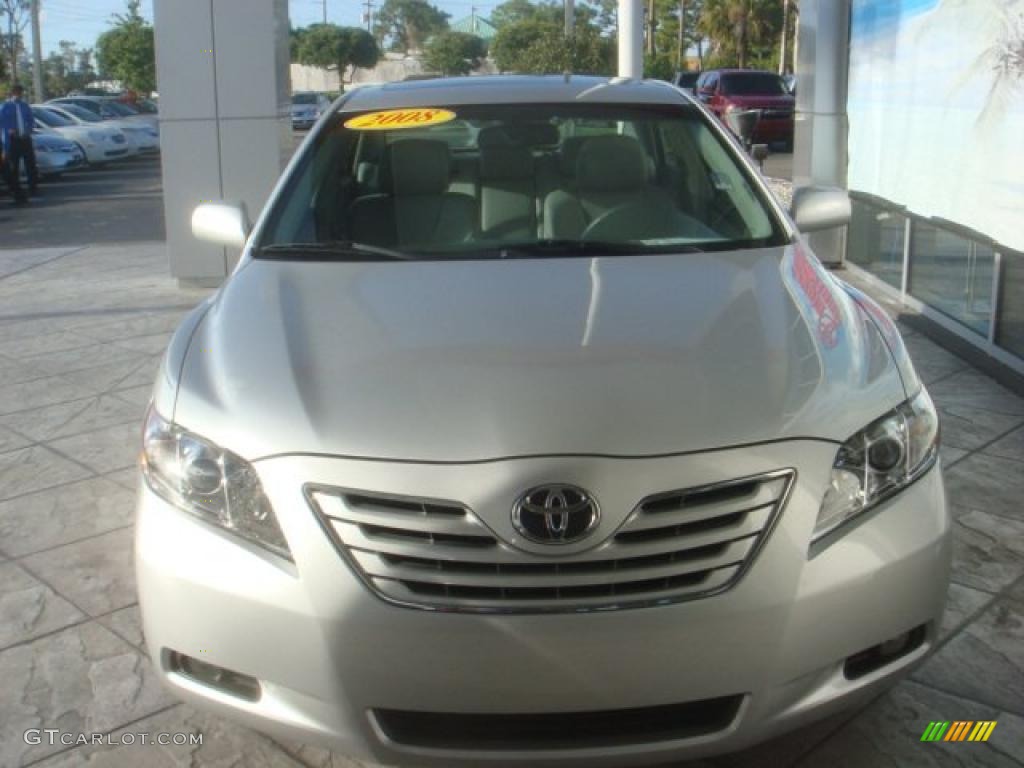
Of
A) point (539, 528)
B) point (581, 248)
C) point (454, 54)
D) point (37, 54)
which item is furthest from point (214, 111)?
point (454, 54)

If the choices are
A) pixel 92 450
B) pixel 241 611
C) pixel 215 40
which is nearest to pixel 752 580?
pixel 241 611

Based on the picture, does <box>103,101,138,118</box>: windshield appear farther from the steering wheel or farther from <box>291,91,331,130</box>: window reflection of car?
the steering wheel

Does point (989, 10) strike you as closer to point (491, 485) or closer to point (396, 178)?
point (396, 178)

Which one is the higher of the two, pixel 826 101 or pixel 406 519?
pixel 826 101

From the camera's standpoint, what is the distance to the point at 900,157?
8352 mm

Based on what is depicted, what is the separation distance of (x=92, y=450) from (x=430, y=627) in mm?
3709

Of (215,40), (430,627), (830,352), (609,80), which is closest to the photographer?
(430,627)

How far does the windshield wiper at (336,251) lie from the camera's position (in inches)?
146

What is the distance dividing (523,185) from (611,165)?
1.05 ft

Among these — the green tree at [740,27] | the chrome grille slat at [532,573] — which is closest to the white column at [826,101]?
the chrome grille slat at [532,573]

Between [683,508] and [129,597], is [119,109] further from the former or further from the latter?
[683,508]

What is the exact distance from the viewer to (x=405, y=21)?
13188cm

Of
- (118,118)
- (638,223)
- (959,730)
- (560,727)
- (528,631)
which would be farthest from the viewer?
(118,118)

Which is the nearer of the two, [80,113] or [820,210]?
[820,210]
